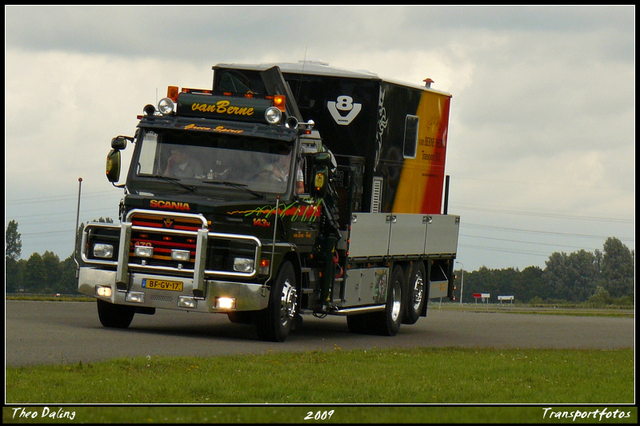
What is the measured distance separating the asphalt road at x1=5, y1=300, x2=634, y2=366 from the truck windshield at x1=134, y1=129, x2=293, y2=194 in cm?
238

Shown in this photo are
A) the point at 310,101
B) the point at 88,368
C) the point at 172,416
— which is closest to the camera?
the point at 172,416

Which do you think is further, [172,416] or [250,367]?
[250,367]

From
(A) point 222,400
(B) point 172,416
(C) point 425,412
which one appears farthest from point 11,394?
(C) point 425,412

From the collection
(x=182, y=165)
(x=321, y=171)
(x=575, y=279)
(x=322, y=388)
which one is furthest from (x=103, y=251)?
(x=575, y=279)

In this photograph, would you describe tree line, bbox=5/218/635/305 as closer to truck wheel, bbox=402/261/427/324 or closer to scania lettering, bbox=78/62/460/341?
scania lettering, bbox=78/62/460/341

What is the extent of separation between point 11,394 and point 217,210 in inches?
249


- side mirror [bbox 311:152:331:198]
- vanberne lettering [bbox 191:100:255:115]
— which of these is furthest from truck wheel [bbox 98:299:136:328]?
side mirror [bbox 311:152:331:198]

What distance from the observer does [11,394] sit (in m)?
9.61

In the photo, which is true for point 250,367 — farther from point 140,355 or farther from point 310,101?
point 310,101

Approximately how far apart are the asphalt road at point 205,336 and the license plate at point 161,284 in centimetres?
76

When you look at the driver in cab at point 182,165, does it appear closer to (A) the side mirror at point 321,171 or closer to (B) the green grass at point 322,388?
(A) the side mirror at point 321,171

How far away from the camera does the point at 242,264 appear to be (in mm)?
15531

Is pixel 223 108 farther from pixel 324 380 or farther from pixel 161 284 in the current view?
pixel 324 380

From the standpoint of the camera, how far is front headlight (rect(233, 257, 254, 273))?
15.5 metres
